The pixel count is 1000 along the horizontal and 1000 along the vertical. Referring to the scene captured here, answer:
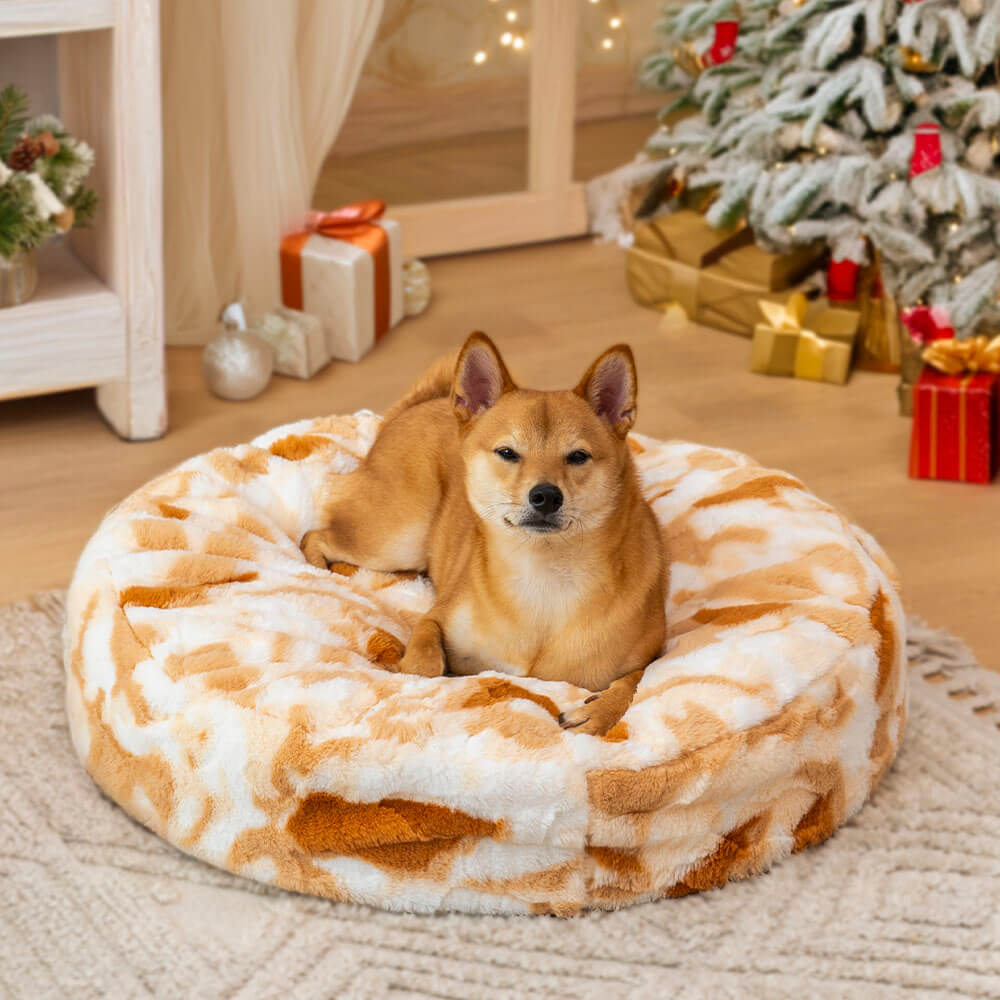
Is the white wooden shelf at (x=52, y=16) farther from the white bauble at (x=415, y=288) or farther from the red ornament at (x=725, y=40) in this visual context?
the red ornament at (x=725, y=40)

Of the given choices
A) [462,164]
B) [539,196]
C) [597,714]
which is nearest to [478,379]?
[597,714]

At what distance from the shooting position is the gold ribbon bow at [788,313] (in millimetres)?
3465

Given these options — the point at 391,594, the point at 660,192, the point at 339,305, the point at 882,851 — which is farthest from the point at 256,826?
the point at 660,192

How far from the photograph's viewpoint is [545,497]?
1.74 m

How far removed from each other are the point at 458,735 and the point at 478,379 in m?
0.49

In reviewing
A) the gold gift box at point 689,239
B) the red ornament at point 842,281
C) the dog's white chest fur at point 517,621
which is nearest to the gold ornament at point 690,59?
the gold gift box at point 689,239

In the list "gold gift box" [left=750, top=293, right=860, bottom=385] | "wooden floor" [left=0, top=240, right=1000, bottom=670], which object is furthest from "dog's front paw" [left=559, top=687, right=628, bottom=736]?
"gold gift box" [left=750, top=293, right=860, bottom=385]

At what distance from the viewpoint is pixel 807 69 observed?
3.43 meters

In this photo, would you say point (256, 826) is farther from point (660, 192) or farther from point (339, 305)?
point (660, 192)

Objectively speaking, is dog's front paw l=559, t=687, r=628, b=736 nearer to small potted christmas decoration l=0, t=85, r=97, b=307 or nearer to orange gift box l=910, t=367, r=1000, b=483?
orange gift box l=910, t=367, r=1000, b=483

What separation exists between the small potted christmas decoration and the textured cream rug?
51.1 inches

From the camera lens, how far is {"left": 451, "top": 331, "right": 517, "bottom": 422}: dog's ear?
182 centimetres

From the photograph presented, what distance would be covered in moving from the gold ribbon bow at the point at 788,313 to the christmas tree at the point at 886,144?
0.48 ft

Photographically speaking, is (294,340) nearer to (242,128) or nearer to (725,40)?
(242,128)
